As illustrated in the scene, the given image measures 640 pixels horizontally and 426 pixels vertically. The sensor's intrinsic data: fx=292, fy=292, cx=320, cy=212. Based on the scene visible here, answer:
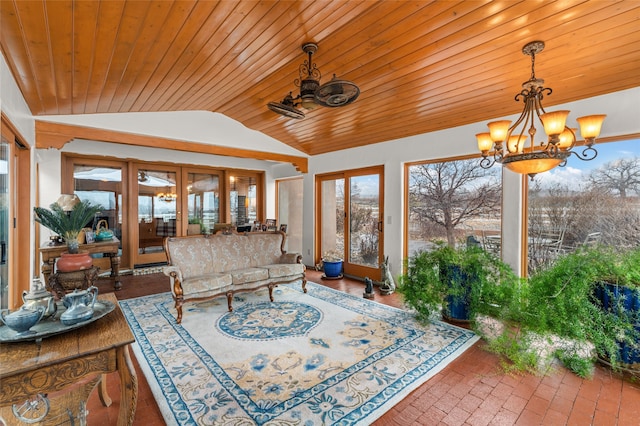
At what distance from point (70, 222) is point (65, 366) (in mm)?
3000

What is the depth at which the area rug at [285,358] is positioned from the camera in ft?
6.52

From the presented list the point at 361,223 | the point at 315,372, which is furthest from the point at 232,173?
the point at 315,372

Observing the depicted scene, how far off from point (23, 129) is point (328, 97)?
3.07 meters

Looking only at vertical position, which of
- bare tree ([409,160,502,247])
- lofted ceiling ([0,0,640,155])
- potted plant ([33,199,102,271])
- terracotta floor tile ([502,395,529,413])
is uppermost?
lofted ceiling ([0,0,640,155])

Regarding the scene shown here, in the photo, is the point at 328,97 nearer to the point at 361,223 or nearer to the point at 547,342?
the point at 547,342

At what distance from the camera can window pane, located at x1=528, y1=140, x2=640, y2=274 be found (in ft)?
9.82

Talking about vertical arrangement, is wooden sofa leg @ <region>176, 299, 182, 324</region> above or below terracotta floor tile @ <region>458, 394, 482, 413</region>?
above

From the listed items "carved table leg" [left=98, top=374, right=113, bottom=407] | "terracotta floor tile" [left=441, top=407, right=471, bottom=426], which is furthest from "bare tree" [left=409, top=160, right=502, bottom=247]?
"carved table leg" [left=98, top=374, right=113, bottom=407]

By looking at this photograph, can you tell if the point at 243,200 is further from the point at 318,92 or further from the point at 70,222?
the point at 318,92

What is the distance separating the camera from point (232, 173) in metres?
7.44

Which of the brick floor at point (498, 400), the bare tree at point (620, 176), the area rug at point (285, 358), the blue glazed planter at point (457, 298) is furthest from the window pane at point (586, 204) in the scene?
the area rug at point (285, 358)

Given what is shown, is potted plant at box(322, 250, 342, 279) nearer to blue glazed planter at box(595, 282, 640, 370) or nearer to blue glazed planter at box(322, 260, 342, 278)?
blue glazed planter at box(322, 260, 342, 278)

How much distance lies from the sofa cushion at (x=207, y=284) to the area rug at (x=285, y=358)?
0.31 metres

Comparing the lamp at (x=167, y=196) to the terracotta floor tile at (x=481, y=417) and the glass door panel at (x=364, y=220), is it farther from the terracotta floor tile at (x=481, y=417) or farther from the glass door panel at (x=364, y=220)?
the terracotta floor tile at (x=481, y=417)
